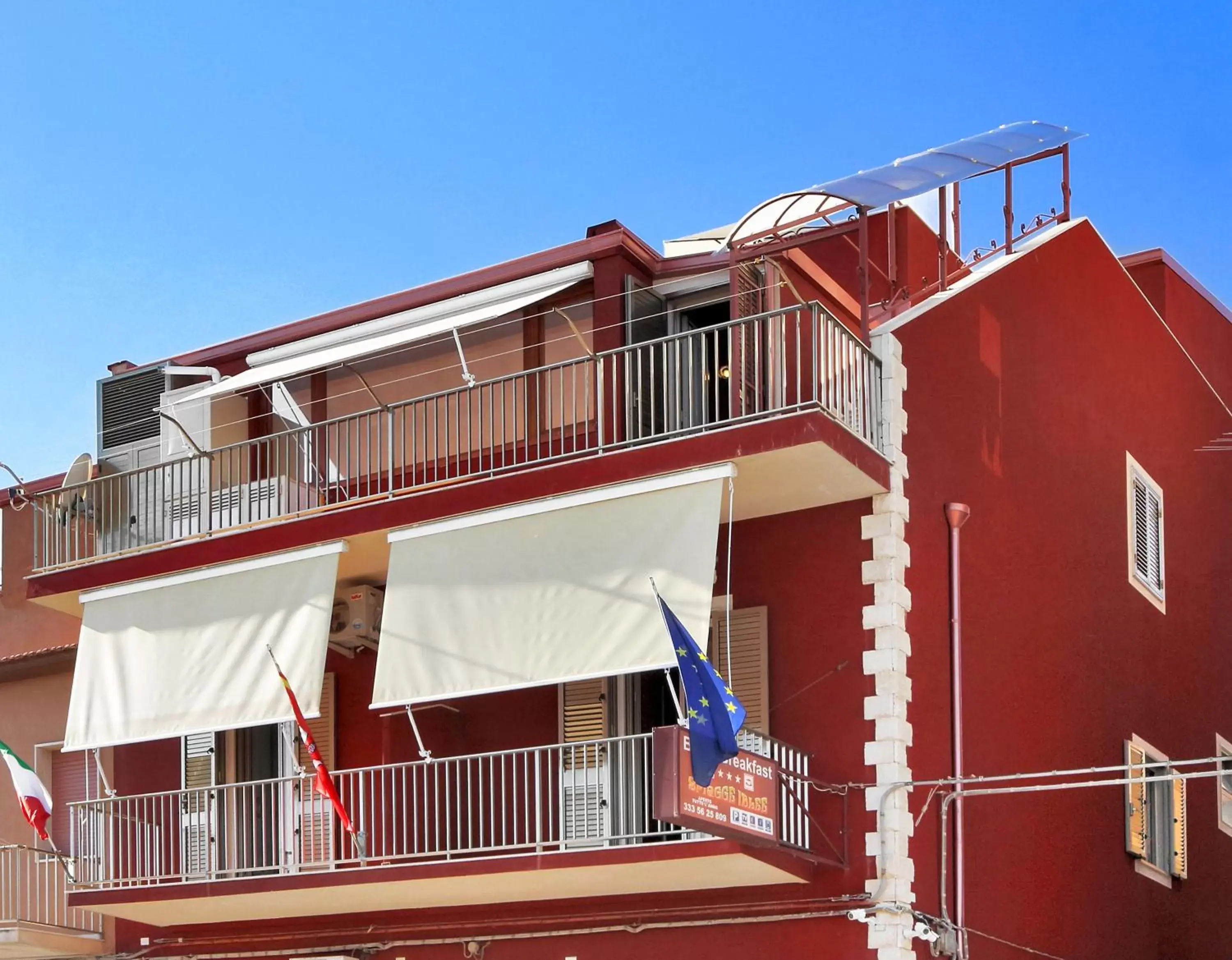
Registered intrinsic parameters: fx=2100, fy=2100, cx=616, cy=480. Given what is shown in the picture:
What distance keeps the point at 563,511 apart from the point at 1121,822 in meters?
7.05

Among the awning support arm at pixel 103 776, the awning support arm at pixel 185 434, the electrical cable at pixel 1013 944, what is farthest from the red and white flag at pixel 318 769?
the electrical cable at pixel 1013 944

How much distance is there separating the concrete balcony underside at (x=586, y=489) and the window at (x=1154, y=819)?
5433 mm

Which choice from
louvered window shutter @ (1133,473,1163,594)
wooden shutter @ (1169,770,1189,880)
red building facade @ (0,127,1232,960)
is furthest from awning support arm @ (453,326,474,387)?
wooden shutter @ (1169,770,1189,880)

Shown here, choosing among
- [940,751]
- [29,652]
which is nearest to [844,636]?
[940,751]

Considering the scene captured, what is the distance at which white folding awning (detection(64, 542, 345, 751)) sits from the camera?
19812 millimetres

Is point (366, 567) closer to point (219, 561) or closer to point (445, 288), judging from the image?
point (219, 561)

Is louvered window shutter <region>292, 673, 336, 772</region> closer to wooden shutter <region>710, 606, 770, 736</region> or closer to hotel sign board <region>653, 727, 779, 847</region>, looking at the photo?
wooden shutter <region>710, 606, 770, 736</region>

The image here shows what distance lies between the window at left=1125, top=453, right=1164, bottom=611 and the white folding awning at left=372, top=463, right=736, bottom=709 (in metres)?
7.03

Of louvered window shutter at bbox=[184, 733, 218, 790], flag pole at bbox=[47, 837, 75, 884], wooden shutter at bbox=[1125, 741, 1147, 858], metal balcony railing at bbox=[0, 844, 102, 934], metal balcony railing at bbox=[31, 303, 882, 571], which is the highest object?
metal balcony railing at bbox=[31, 303, 882, 571]

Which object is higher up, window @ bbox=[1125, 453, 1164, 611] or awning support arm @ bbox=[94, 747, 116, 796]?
window @ bbox=[1125, 453, 1164, 611]

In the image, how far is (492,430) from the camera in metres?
19.1

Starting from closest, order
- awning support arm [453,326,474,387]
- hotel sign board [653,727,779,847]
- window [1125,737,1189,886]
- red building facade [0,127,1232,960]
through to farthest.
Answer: hotel sign board [653,727,779,847] → red building facade [0,127,1232,960] → awning support arm [453,326,474,387] → window [1125,737,1189,886]

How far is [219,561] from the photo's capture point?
20844mm

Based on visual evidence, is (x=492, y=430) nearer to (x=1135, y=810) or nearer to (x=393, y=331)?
(x=393, y=331)
